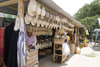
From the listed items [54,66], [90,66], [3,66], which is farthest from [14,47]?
[90,66]

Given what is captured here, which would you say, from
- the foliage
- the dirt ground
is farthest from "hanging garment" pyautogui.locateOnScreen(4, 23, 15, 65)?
the foliage

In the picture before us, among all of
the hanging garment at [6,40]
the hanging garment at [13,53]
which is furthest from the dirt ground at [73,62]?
the hanging garment at [13,53]

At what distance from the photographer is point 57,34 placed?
14.0ft

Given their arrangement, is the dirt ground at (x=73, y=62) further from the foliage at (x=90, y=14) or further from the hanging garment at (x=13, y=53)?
the foliage at (x=90, y=14)

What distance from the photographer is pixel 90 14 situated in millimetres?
16750

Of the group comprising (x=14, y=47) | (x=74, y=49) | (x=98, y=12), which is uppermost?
(x=98, y=12)

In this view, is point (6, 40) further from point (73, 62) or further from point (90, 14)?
point (90, 14)

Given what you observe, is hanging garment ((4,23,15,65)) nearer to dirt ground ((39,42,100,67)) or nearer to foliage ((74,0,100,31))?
dirt ground ((39,42,100,67))

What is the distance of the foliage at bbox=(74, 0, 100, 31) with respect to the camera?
14.8m

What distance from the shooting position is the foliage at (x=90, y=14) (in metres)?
14.8

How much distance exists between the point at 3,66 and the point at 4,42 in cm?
59

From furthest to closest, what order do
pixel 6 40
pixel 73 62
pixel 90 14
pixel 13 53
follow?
pixel 90 14, pixel 73 62, pixel 6 40, pixel 13 53

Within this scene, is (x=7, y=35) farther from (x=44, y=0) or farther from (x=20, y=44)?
(x=44, y=0)

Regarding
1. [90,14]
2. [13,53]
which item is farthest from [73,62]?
[90,14]
